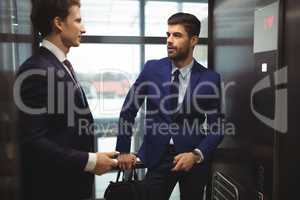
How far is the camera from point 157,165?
2000 millimetres

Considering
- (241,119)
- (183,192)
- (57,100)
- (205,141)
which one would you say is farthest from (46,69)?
(241,119)

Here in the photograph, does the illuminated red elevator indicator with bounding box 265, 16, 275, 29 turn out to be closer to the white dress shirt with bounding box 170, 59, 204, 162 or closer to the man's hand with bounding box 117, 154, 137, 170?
the white dress shirt with bounding box 170, 59, 204, 162

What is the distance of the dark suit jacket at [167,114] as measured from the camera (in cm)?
196

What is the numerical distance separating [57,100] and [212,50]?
5.29 ft

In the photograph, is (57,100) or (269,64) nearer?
(57,100)

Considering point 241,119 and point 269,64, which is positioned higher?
point 269,64

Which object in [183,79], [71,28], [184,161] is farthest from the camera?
[183,79]

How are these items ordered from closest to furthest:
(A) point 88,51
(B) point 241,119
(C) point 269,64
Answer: (C) point 269,64, (B) point 241,119, (A) point 88,51

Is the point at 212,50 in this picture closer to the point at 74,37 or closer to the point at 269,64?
the point at 269,64

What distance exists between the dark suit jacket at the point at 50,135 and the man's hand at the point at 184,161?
0.60 m

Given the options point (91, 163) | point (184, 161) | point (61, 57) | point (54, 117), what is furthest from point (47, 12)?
point (184, 161)

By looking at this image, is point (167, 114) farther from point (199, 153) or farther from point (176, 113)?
point (199, 153)

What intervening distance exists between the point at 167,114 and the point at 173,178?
0.40m

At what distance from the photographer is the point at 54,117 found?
4.39 ft
